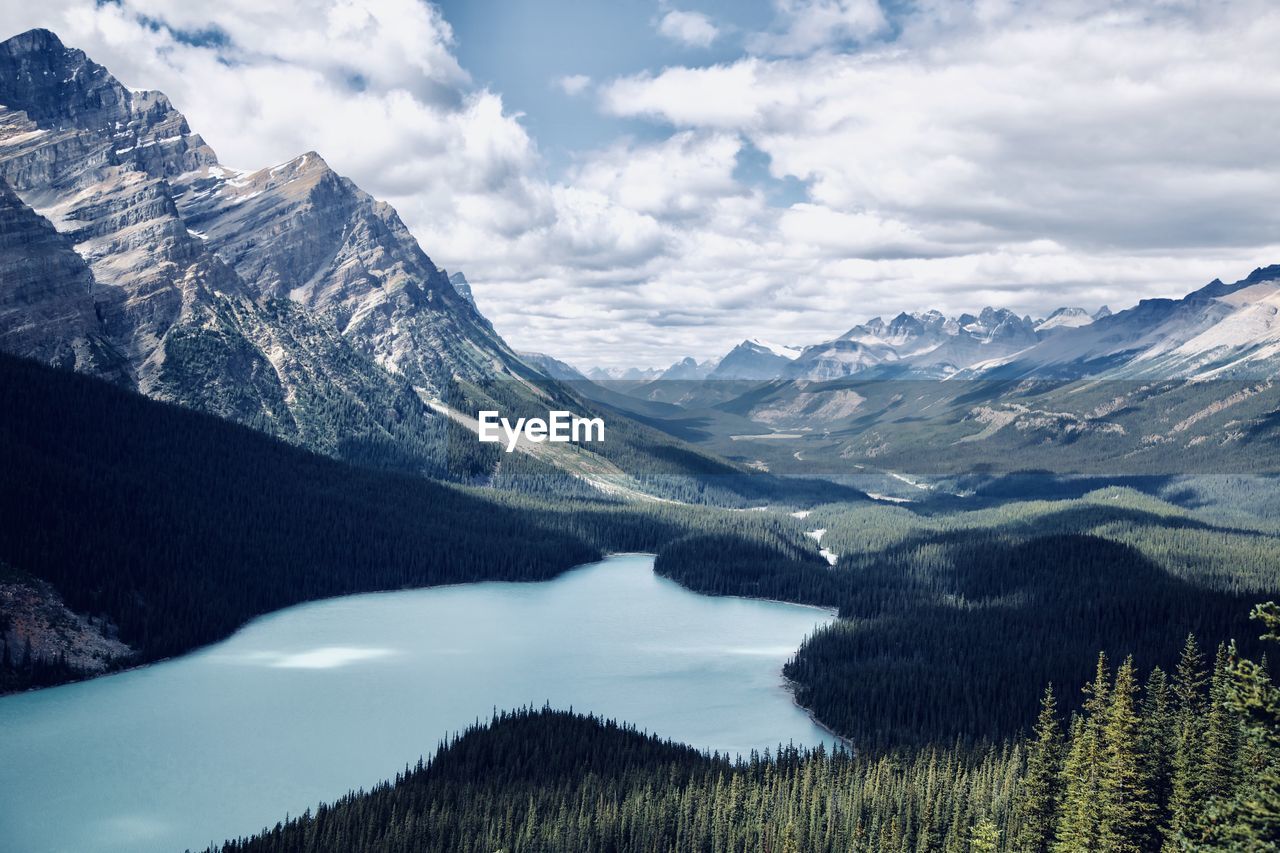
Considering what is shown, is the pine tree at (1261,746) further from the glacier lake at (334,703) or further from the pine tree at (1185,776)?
the glacier lake at (334,703)

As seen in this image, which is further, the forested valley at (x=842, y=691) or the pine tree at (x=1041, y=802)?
the pine tree at (x=1041, y=802)

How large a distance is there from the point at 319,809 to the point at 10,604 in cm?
7002

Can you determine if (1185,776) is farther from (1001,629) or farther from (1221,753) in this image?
(1001,629)

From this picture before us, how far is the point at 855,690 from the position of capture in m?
125

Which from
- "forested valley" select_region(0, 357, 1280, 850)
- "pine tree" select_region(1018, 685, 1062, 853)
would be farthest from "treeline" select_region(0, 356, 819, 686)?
"pine tree" select_region(1018, 685, 1062, 853)

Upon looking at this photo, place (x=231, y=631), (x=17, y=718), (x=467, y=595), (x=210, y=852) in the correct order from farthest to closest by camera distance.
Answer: (x=467, y=595)
(x=231, y=631)
(x=17, y=718)
(x=210, y=852)

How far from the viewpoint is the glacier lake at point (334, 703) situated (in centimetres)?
8881

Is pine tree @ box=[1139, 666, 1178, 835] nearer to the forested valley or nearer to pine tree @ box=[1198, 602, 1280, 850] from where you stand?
the forested valley

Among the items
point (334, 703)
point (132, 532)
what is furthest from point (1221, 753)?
point (132, 532)

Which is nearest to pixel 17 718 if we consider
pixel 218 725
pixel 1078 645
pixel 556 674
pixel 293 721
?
pixel 218 725

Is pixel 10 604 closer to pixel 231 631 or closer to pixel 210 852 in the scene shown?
pixel 231 631

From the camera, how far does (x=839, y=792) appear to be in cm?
8225

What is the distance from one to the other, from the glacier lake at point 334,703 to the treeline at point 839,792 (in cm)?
1088

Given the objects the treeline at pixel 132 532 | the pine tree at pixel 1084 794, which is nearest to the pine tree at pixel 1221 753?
the pine tree at pixel 1084 794
